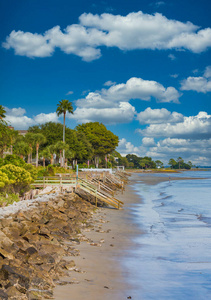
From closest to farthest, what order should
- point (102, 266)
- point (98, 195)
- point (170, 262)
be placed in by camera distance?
1. point (102, 266)
2. point (170, 262)
3. point (98, 195)

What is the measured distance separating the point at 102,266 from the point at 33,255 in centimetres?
248

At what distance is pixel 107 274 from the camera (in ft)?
31.4

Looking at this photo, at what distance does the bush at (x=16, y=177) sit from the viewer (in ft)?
78.0

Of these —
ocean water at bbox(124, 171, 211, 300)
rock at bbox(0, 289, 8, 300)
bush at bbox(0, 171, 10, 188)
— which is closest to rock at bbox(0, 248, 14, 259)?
rock at bbox(0, 289, 8, 300)

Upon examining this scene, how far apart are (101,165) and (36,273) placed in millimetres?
115848

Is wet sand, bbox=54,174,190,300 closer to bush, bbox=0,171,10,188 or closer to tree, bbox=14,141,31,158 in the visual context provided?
bush, bbox=0,171,10,188

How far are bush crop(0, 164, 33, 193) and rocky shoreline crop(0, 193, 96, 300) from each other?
30.1 ft

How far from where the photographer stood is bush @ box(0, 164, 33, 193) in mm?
23761

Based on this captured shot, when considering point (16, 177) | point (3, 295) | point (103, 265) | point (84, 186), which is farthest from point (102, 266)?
point (84, 186)

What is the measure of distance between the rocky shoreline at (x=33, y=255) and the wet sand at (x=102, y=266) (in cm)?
34

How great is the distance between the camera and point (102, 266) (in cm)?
1030

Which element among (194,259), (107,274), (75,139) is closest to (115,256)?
(107,274)

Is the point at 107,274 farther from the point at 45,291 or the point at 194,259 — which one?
the point at 194,259

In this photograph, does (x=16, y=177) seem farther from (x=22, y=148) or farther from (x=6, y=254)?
(x=22, y=148)
